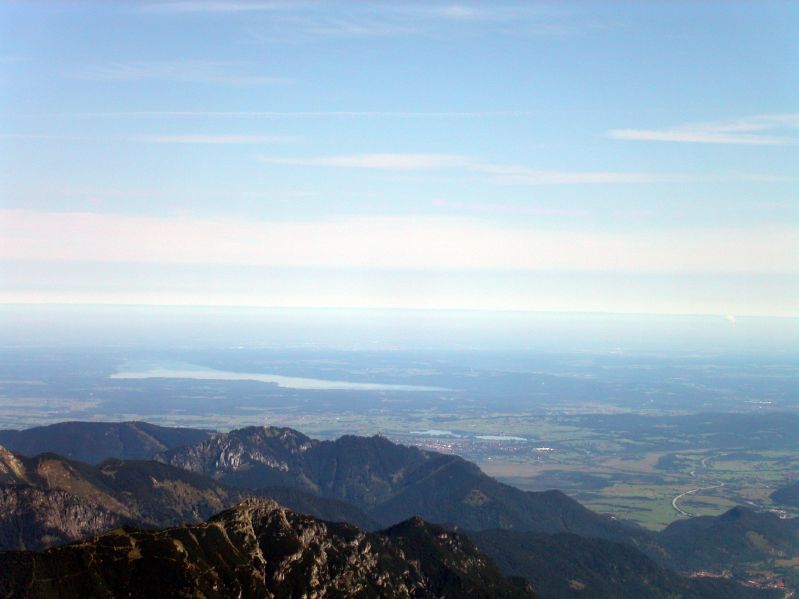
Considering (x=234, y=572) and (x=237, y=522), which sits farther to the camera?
(x=237, y=522)

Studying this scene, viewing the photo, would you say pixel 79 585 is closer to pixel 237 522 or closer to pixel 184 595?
pixel 184 595

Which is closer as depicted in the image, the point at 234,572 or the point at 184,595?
the point at 184,595

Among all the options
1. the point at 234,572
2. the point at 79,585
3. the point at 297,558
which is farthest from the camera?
the point at 297,558

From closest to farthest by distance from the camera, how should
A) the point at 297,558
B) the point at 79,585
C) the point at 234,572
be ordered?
the point at 79,585 < the point at 234,572 < the point at 297,558

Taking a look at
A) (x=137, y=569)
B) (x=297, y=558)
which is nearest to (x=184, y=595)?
(x=137, y=569)

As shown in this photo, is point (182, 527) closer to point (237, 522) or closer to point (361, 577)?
point (237, 522)

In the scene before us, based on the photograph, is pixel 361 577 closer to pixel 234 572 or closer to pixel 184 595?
pixel 234 572

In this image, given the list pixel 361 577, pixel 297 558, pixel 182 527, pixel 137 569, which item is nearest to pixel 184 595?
pixel 137 569
